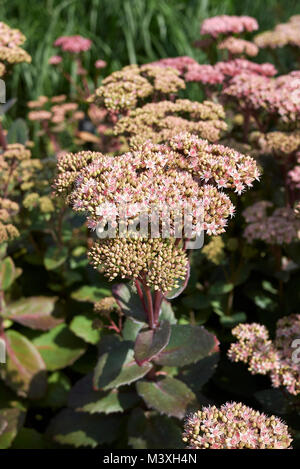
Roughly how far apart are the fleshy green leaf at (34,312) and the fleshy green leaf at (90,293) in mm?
191

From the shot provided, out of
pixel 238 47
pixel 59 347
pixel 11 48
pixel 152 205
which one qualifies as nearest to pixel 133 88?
pixel 11 48

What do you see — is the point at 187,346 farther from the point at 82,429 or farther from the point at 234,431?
the point at 82,429

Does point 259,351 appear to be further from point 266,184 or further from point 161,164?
point 266,184

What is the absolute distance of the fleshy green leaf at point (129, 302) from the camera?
1.58 meters

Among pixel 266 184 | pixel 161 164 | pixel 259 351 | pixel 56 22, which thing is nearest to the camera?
pixel 161 164

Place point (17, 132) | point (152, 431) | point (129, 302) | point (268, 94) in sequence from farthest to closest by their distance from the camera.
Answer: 1. point (17, 132)
2. point (268, 94)
3. point (152, 431)
4. point (129, 302)

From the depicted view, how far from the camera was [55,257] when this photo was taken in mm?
2160

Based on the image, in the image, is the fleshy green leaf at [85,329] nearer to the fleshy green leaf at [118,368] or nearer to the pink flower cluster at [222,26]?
the fleshy green leaf at [118,368]

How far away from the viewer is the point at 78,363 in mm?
2299

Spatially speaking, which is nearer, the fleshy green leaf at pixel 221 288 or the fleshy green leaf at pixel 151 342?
the fleshy green leaf at pixel 151 342

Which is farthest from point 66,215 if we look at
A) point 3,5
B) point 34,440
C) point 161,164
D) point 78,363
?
point 3,5

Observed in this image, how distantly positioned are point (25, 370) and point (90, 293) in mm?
463

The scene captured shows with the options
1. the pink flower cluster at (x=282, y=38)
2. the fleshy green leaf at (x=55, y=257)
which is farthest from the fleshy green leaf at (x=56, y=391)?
the pink flower cluster at (x=282, y=38)
